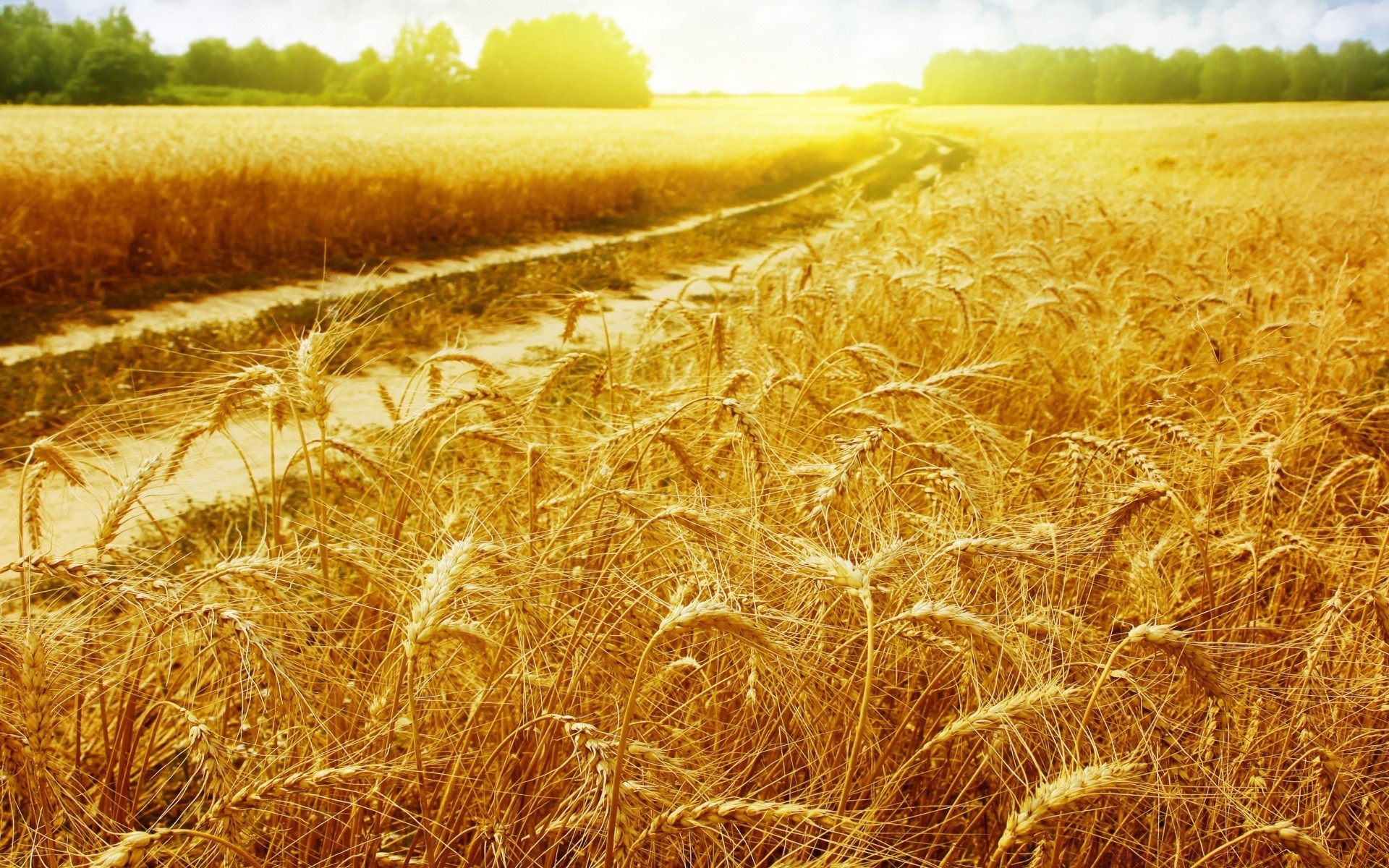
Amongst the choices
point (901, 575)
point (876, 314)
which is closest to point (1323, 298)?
point (876, 314)

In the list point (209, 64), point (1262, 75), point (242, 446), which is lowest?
point (242, 446)

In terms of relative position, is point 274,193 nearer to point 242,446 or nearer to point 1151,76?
point 242,446

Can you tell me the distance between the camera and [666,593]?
1925 millimetres

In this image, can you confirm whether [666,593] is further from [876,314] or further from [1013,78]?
[1013,78]

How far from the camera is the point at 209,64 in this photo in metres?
68.4

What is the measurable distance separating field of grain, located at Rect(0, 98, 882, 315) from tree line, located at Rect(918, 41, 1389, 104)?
98.5 feet

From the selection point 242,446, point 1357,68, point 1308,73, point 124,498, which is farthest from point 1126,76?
point 124,498

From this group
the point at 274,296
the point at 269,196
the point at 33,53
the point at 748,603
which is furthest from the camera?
the point at 33,53

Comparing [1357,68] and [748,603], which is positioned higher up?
[1357,68]

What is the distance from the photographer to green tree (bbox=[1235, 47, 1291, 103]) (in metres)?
48.0

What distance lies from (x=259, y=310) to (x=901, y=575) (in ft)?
24.6

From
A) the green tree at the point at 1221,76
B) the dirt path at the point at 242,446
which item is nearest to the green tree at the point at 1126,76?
the green tree at the point at 1221,76

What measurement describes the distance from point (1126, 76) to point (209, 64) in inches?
3336

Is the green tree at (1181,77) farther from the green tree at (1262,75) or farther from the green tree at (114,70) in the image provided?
the green tree at (114,70)
